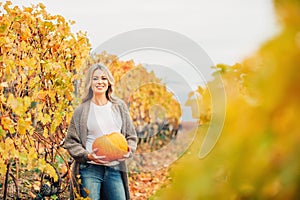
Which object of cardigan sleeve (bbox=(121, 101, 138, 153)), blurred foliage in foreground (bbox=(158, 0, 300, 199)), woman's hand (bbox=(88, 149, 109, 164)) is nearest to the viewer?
blurred foliage in foreground (bbox=(158, 0, 300, 199))

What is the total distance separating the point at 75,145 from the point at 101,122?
0.25m

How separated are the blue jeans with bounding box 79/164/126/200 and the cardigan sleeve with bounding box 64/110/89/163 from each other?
0.30 feet

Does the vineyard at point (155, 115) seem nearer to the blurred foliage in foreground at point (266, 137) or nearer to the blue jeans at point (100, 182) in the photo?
the blurred foliage in foreground at point (266, 137)

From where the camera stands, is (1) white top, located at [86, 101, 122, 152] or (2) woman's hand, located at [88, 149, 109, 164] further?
(1) white top, located at [86, 101, 122, 152]

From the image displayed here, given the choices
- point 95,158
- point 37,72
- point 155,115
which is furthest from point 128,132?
point 155,115

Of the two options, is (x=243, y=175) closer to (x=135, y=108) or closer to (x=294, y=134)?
(x=294, y=134)

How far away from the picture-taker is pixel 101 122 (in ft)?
12.8

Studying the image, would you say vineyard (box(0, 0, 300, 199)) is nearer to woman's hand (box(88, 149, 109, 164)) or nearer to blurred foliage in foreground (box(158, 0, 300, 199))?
blurred foliage in foreground (box(158, 0, 300, 199))

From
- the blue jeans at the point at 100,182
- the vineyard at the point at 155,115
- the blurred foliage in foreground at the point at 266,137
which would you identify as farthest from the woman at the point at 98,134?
the blurred foliage in foreground at the point at 266,137

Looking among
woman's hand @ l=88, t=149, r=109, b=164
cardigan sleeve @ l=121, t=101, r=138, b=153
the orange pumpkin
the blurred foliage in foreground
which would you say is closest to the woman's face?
cardigan sleeve @ l=121, t=101, r=138, b=153

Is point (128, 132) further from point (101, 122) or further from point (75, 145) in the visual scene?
point (75, 145)

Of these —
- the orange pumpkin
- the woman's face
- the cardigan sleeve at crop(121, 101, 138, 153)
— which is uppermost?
the woman's face

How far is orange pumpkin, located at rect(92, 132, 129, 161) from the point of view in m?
3.77

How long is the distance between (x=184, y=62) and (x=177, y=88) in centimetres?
122
